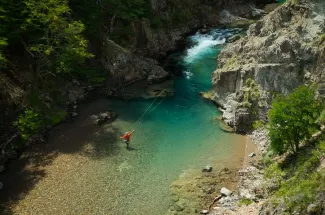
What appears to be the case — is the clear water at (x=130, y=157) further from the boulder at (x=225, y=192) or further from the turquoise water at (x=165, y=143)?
the boulder at (x=225, y=192)

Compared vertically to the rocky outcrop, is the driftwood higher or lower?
lower

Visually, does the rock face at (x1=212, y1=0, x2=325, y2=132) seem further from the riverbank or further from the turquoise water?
the riverbank

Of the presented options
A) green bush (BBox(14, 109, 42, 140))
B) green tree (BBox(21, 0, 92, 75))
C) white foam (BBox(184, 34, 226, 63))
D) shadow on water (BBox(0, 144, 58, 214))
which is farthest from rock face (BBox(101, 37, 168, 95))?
shadow on water (BBox(0, 144, 58, 214))

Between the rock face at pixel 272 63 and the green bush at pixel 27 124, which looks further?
the green bush at pixel 27 124

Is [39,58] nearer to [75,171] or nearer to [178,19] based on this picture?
[75,171]

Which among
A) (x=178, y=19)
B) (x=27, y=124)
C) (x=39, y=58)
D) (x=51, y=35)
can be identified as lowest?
(x=27, y=124)

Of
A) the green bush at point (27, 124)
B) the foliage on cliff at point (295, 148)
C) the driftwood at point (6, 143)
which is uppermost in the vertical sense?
the foliage on cliff at point (295, 148)

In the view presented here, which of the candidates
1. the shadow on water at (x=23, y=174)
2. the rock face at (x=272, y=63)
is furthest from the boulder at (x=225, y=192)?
the shadow on water at (x=23, y=174)

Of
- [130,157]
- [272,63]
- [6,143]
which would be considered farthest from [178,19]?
[6,143]

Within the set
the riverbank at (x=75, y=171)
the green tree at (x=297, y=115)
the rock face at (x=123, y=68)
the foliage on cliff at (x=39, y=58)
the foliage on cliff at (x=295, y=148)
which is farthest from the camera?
the rock face at (x=123, y=68)
